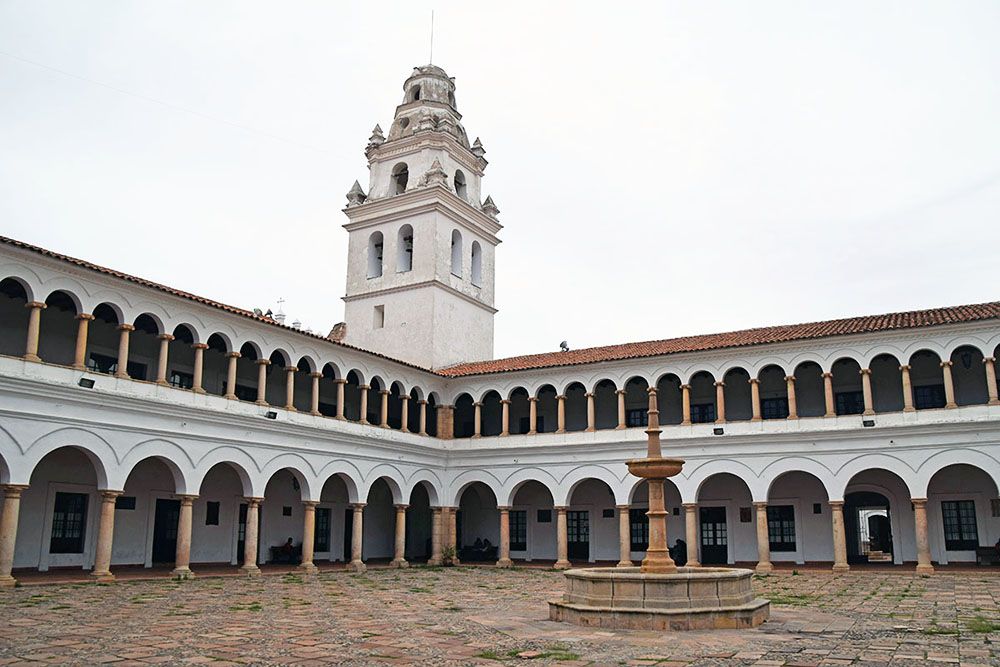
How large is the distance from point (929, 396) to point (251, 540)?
702 inches

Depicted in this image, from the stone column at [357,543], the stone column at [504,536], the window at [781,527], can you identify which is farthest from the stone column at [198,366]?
the window at [781,527]

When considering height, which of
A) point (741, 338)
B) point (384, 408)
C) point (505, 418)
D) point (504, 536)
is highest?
point (741, 338)

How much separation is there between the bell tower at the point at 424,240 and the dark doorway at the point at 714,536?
984cm

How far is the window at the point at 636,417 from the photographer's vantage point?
2732cm

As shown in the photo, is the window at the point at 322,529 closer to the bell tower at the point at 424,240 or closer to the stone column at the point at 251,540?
the stone column at the point at 251,540

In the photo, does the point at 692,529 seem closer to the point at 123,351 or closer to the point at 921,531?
the point at 921,531

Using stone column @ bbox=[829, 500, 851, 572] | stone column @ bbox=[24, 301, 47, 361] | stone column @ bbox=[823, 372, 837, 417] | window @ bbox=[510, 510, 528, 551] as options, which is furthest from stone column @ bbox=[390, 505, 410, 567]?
stone column @ bbox=[823, 372, 837, 417]

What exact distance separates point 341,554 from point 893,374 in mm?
16867

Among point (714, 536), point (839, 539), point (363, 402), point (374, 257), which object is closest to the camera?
point (839, 539)

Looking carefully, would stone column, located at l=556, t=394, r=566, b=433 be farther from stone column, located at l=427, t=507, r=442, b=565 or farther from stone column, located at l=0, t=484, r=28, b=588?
stone column, located at l=0, t=484, r=28, b=588

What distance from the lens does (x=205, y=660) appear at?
8.17 meters

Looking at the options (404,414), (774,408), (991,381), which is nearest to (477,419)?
(404,414)

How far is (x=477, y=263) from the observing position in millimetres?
33250

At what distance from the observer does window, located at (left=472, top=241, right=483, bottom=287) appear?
3308cm
